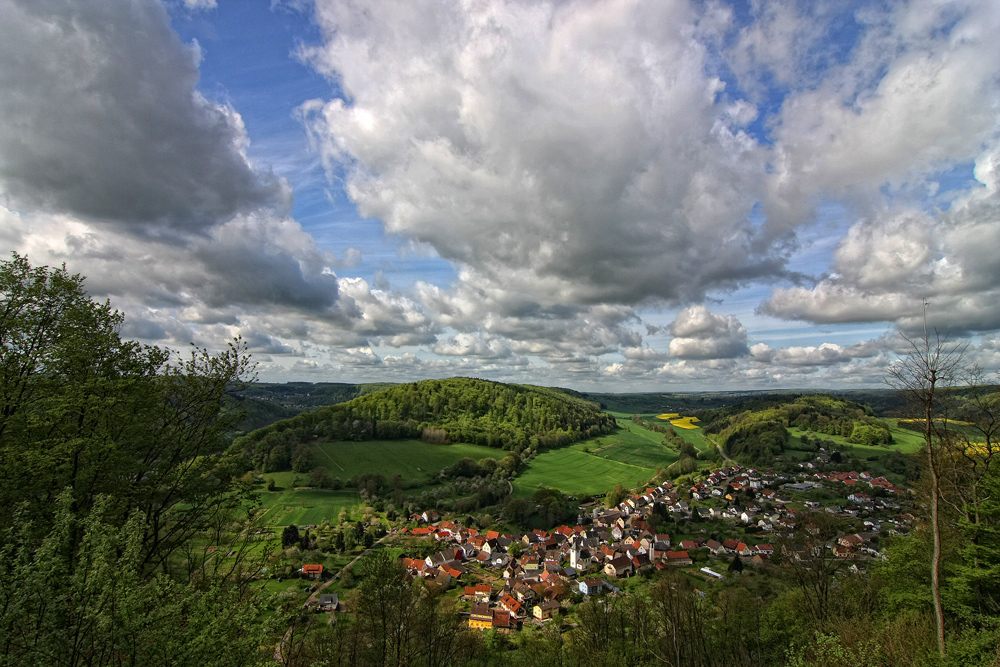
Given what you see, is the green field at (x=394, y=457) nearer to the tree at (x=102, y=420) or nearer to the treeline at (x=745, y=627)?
the treeline at (x=745, y=627)

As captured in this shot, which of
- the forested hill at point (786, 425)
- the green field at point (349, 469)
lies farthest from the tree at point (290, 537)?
the forested hill at point (786, 425)

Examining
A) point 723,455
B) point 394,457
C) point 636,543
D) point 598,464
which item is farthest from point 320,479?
point 723,455

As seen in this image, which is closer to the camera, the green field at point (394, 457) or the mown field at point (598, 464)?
the green field at point (394, 457)

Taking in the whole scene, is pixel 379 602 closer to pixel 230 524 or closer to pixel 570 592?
pixel 230 524

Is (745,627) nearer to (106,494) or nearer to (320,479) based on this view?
(106,494)

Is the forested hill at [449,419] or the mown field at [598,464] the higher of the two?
the forested hill at [449,419]
